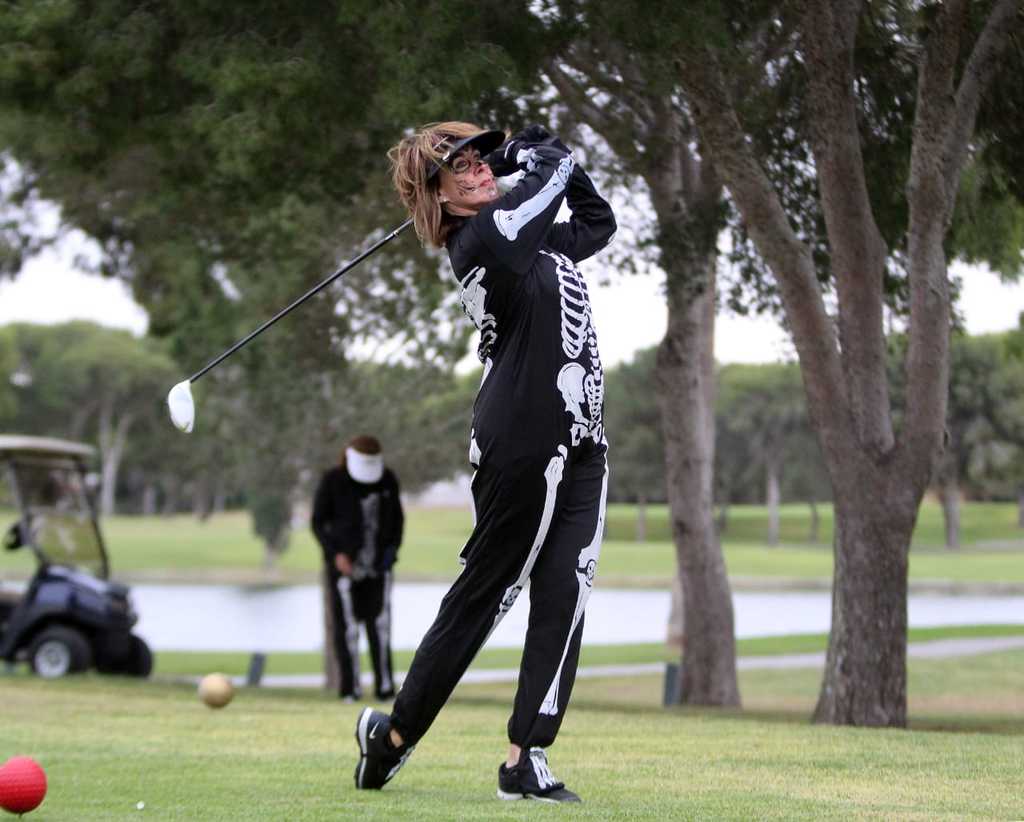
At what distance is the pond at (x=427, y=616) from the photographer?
30781 mm

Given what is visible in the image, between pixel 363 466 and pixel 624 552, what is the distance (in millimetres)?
57548

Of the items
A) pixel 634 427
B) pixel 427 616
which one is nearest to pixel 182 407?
pixel 427 616

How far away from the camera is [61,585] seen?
17.4 meters

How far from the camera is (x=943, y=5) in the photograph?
9750 millimetres

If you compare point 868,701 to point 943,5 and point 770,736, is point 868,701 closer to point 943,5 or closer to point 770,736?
point 770,736

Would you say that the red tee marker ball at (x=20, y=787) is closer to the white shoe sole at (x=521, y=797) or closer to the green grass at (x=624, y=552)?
the white shoe sole at (x=521, y=797)

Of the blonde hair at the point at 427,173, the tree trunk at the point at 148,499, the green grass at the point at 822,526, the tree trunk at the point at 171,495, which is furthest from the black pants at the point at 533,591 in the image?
the tree trunk at the point at 148,499

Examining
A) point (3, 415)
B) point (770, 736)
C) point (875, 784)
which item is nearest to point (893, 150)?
point (770, 736)

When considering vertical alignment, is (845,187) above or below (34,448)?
above

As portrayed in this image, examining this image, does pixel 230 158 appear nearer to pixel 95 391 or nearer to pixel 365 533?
pixel 365 533

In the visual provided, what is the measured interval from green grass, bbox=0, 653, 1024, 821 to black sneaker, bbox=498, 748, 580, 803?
0.11 m

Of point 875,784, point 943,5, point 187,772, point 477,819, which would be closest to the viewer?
point 477,819

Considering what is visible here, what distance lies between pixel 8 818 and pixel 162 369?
276 feet

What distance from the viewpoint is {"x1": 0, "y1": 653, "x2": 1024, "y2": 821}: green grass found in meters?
4.97
